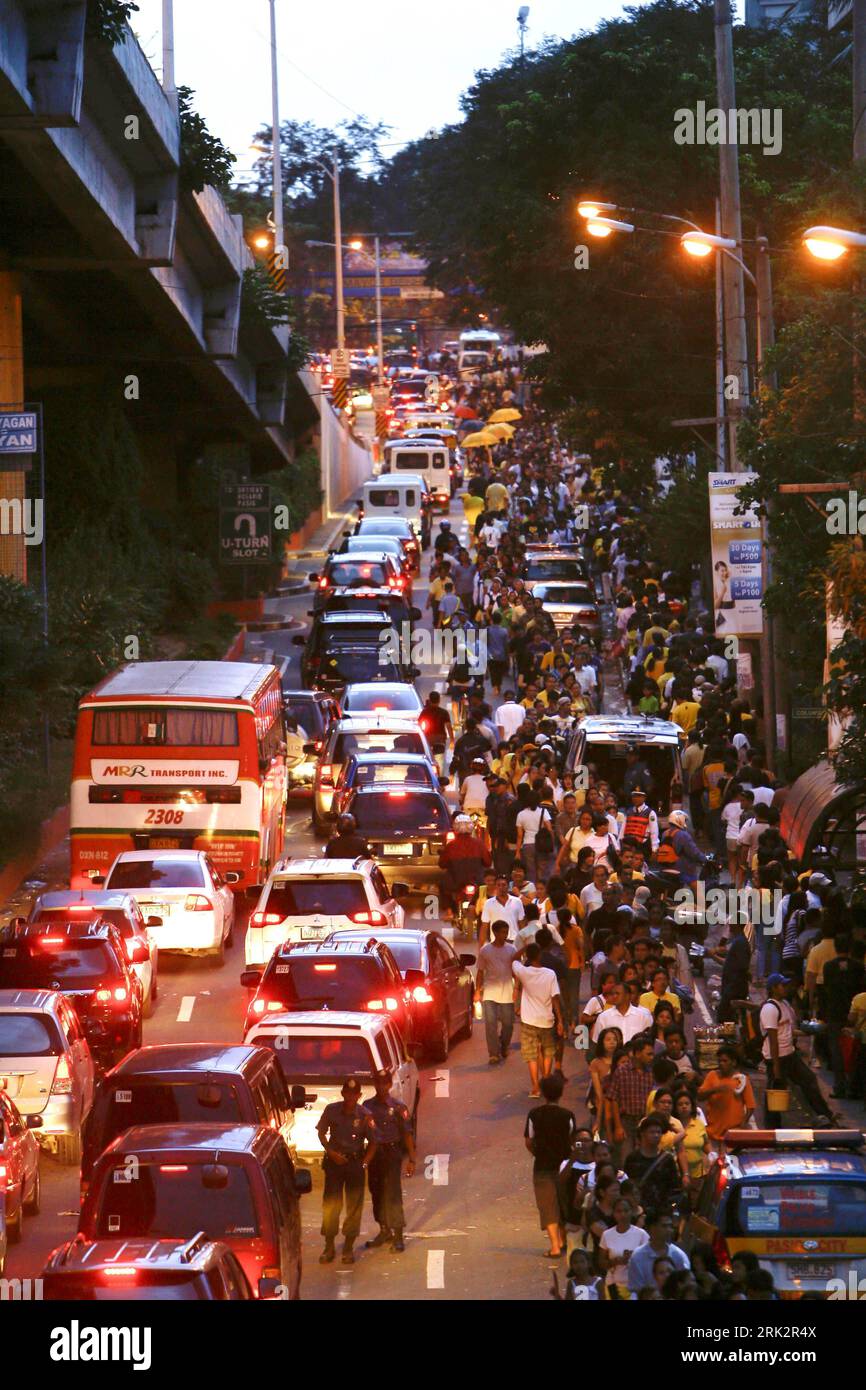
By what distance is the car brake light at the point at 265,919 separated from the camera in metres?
23.0

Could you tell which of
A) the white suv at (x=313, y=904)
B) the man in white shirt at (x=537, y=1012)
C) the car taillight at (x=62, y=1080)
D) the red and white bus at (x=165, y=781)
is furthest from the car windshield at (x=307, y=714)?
the car taillight at (x=62, y=1080)

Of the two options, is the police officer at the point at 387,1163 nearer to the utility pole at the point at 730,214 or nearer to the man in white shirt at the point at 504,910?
the man in white shirt at the point at 504,910

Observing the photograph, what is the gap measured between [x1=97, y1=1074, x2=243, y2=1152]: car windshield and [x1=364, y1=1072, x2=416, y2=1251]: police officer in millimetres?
1506

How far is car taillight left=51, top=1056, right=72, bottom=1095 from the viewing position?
59.4ft

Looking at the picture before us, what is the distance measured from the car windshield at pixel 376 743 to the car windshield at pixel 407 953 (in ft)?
36.5

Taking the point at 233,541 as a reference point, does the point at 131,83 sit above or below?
above

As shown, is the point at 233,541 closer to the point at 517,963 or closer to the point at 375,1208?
the point at 517,963

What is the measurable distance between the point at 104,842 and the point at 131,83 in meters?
8.63

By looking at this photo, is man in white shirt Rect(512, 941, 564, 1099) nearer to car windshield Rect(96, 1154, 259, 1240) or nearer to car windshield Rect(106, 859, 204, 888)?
car windshield Rect(106, 859, 204, 888)

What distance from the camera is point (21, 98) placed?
74.3 ft

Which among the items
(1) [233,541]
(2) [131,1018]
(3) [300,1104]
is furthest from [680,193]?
(3) [300,1104]

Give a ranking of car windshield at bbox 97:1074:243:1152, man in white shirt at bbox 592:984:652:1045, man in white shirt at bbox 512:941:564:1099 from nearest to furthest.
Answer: car windshield at bbox 97:1074:243:1152 < man in white shirt at bbox 592:984:652:1045 < man in white shirt at bbox 512:941:564:1099

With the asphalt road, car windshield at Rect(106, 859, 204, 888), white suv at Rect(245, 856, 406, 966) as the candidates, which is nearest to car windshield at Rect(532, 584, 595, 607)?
car windshield at Rect(106, 859, 204, 888)

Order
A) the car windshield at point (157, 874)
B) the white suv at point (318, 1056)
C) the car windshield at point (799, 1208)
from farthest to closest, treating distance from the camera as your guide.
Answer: the car windshield at point (157, 874) < the white suv at point (318, 1056) < the car windshield at point (799, 1208)
